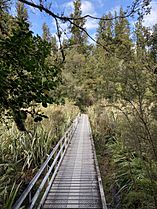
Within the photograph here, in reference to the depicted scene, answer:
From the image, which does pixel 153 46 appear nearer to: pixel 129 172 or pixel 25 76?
pixel 25 76

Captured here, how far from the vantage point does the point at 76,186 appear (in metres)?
5.82

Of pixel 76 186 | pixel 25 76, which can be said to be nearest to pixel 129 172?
pixel 76 186

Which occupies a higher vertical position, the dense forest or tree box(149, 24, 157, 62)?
tree box(149, 24, 157, 62)

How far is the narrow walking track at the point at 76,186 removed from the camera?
4.79 meters

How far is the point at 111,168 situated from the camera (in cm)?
790

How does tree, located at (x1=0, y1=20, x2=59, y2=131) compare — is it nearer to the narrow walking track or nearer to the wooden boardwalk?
the wooden boardwalk

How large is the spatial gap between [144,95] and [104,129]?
9.70 meters

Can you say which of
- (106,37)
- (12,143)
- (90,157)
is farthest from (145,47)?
(90,157)

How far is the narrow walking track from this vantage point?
15.7 ft

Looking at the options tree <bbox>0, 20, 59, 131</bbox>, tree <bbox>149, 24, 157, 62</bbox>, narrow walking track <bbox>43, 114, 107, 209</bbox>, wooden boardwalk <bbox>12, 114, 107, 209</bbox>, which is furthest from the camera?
narrow walking track <bbox>43, 114, 107, 209</bbox>

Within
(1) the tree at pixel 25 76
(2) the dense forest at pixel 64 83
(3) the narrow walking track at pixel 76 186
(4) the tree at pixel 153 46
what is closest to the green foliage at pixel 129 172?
(2) the dense forest at pixel 64 83

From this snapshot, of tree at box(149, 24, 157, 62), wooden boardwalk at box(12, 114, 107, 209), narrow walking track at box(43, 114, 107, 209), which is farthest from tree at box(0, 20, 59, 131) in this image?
narrow walking track at box(43, 114, 107, 209)

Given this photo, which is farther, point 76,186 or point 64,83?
point 76,186

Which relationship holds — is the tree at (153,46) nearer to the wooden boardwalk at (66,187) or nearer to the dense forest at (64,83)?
the dense forest at (64,83)
